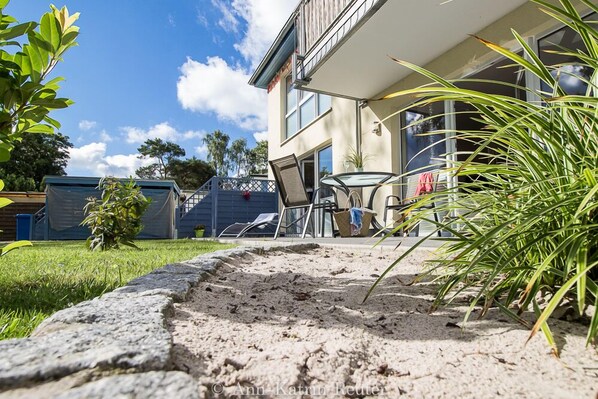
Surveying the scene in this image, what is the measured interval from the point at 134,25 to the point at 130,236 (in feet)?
39.7

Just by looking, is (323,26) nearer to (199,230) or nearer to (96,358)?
(96,358)

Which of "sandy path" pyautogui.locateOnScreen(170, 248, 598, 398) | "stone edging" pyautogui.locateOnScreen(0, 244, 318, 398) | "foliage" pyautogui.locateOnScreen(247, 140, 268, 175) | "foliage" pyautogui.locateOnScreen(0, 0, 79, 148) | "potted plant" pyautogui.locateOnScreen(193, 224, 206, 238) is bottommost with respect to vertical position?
"sandy path" pyautogui.locateOnScreen(170, 248, 598, 398)

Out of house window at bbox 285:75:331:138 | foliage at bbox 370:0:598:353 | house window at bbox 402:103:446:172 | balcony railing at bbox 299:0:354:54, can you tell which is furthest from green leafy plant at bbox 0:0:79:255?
house window at bbox 285:75:331:138

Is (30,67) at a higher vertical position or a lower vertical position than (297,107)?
lower

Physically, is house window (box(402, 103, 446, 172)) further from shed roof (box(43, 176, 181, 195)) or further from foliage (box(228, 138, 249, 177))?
foliage (box(228, 138, 249, 177))

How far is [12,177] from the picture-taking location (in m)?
18.9

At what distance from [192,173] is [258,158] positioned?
7.20 m

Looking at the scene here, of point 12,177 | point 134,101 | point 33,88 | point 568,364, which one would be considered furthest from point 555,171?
point 134,101

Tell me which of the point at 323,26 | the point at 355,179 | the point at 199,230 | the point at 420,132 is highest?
the point at 323,26

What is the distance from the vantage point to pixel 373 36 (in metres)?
4.31

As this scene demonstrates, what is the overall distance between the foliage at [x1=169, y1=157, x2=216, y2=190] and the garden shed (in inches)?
1067

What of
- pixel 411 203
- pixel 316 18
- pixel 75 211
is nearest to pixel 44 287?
pixel 411 203

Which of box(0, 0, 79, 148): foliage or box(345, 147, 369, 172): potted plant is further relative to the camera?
box(345, 147, 369, 172): potted plant

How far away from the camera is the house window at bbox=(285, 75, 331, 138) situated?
793cm
